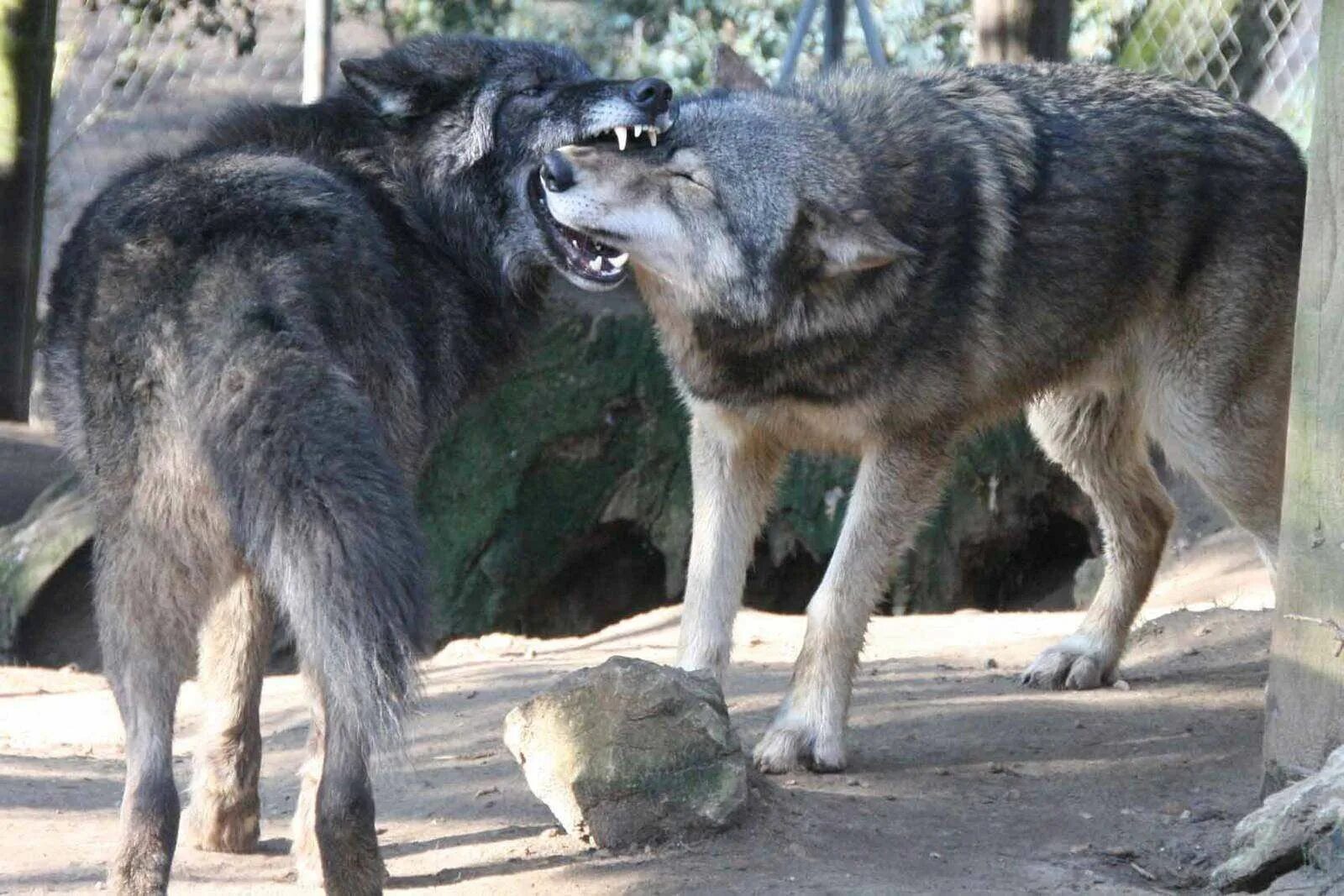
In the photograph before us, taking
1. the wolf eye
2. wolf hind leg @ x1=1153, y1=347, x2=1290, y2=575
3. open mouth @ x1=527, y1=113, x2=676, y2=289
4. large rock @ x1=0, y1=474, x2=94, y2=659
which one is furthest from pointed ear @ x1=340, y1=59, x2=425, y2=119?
large rock @ x1=0, y1=474, x2=94, y2=659

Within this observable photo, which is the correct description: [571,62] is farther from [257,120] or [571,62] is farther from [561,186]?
[257,120]

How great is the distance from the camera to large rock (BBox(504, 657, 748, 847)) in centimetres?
367

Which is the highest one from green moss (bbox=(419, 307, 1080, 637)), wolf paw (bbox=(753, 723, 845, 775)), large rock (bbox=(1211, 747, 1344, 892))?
large rock (bbox=(1211, 747, 1344, 892))

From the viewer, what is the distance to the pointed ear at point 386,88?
423 cm

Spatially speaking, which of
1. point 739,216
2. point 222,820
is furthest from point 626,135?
point 222,820

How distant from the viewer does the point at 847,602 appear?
14.4ft

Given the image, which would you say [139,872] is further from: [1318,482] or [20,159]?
[20,159]

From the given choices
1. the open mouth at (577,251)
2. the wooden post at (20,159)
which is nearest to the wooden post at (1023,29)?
the open mouth at (577,251)

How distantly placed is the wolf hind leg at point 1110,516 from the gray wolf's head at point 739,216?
132 centimetres

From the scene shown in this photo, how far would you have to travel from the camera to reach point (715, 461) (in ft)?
15.7

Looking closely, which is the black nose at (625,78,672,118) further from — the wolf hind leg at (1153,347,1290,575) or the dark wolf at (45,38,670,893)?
the wolf hind leg at (1153,347,1290,575)

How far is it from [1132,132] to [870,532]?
5.10 ft

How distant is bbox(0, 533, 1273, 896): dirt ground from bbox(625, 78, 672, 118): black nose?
6.05 feet

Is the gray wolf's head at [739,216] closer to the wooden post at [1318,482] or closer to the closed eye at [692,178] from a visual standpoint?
the closed eye at [692,178]
